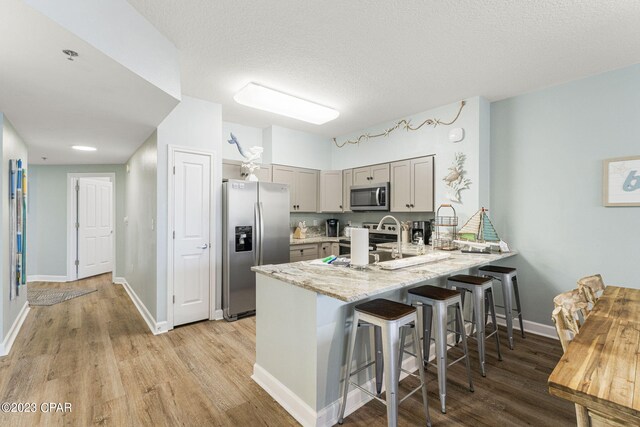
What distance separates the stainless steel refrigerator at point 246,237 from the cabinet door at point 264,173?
2.02 ft

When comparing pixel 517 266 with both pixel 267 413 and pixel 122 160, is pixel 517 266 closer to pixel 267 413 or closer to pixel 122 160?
pixel 267 413

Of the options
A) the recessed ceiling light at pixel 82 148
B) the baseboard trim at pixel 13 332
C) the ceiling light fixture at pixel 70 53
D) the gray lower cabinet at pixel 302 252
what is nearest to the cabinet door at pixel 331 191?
the gray lower cabinet at pixel 302 252

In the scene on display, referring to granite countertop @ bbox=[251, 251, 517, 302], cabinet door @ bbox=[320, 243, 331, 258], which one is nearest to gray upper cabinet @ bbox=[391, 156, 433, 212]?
cabinet door @ bbox=[320, 243, 331, 258]

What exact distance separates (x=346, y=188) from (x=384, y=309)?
3.39 meters

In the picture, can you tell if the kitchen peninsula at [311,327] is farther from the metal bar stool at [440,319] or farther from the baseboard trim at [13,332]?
the baseboard trim at [13,332]

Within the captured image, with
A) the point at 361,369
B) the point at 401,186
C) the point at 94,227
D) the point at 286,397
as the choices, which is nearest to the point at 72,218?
the point at 94,227

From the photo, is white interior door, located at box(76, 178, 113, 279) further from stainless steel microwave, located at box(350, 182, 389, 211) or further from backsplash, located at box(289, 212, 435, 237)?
stainless steel microwave, located at box(350, 182, 389, 211)

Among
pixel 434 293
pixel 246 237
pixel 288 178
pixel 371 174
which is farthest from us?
pixel 288 178

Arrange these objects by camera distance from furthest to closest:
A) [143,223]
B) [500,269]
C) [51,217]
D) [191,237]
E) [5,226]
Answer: [51,217] → [143,223] → [191,237] → [500,269] → [5,226]

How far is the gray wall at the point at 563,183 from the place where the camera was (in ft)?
9.05

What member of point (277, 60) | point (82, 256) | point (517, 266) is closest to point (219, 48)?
point (277, 60)

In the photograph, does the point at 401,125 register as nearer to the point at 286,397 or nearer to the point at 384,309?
the point at 384,309

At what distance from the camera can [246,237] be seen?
3725 millimetres

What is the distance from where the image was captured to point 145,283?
3754 mm
